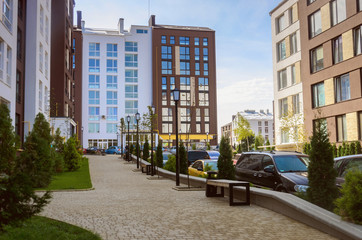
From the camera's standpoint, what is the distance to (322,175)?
27.0ft

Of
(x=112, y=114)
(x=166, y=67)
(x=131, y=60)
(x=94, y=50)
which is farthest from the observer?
(x=166, y=67)

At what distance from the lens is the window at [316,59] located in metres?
35.7

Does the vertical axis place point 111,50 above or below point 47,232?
above

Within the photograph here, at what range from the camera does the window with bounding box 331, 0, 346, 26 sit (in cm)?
3234

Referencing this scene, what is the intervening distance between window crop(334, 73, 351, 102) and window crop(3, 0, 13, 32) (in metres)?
25.5

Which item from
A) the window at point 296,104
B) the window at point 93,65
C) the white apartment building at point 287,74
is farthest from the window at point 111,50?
the window at point 296,104

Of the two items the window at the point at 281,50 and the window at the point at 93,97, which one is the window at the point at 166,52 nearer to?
the window at the point at 93,97

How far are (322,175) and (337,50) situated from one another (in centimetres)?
2806

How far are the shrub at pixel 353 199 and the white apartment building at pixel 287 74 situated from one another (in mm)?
33088

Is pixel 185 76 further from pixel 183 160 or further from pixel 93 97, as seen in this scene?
pixel 183 160

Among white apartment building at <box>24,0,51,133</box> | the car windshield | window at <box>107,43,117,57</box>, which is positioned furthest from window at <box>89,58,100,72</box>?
the car windshield

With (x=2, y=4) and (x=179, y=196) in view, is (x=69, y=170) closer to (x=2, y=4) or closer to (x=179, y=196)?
(x=2, y=4)

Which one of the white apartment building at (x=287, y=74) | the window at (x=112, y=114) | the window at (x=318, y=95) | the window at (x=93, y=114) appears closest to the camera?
the window at (x=318, y=95)

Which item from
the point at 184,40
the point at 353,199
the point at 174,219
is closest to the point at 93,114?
the point at 184,40
